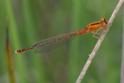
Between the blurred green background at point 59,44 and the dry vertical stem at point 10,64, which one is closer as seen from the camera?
the dry vertical stem at point 10,64

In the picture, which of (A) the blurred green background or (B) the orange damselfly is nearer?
(B) the orange damselfly

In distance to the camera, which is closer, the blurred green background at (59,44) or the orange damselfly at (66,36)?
the orange damselfly at (66,36)

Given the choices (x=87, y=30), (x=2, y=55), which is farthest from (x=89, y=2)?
(x=2, y=55)

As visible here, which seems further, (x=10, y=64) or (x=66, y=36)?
(x=66, y=36)

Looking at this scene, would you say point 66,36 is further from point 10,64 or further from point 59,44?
point 10,64

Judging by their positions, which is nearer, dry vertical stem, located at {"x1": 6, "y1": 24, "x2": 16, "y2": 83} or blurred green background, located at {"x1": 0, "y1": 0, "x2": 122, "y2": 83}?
dry vertical stem, located at {"x1": 6, "y1": 24, "x2": 16, "y2": 83}

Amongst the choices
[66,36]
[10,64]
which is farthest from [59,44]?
[10,64]

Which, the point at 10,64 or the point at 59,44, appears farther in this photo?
the point at 59,44

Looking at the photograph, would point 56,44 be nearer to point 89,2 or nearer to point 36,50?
point 36,50
